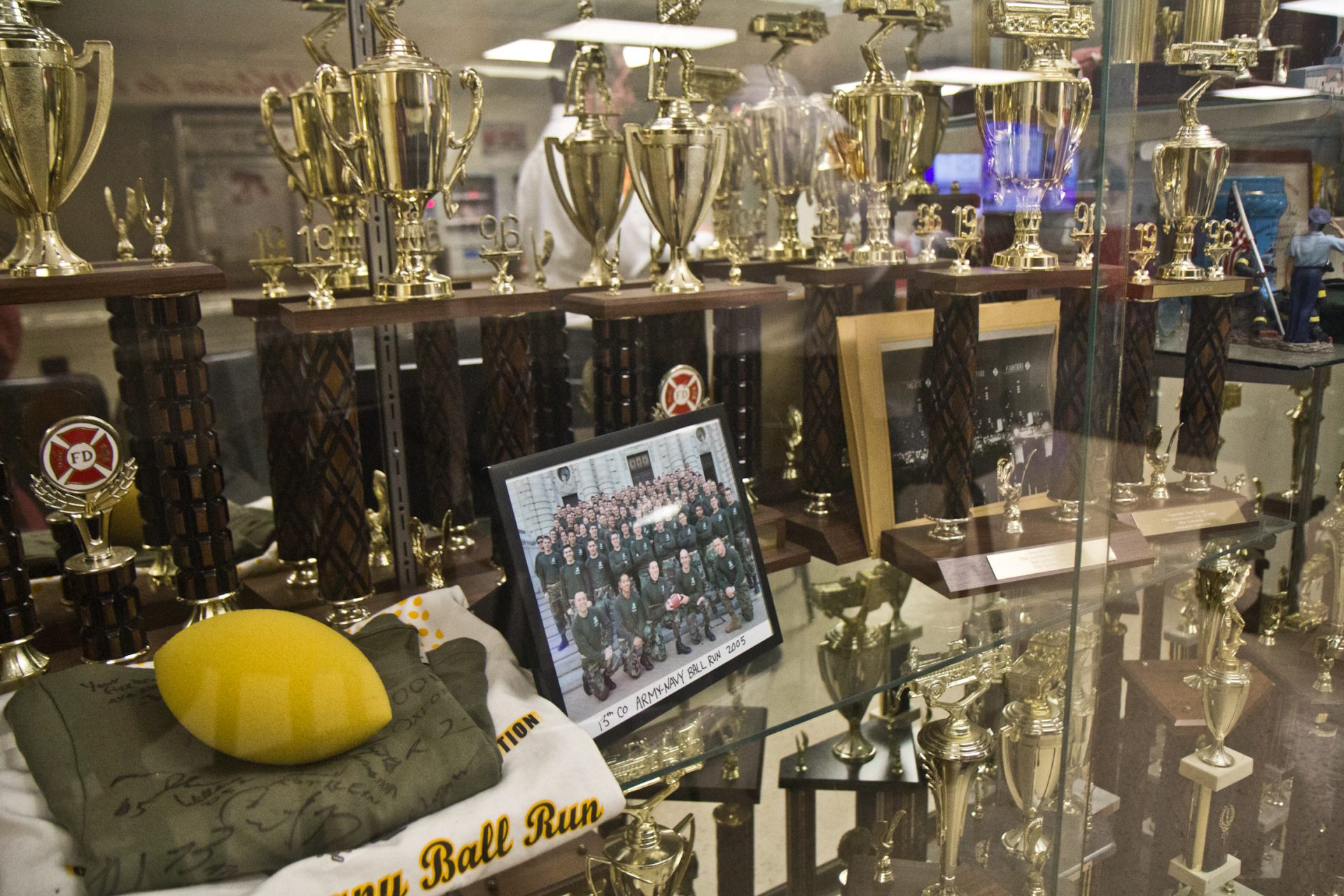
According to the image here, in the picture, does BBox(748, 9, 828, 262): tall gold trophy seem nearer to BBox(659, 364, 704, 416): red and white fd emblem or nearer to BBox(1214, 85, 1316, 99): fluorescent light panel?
BBox(659, 364, 704, 416): red and white fd emblem

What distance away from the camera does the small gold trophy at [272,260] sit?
93 centimetres

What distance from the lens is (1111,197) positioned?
0.89 meters

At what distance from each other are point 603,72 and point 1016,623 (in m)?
0.70

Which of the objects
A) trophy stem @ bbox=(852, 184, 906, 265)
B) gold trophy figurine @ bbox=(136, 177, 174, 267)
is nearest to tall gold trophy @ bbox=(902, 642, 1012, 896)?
trophy stem @ bbox=(852, 184, 906, 265)

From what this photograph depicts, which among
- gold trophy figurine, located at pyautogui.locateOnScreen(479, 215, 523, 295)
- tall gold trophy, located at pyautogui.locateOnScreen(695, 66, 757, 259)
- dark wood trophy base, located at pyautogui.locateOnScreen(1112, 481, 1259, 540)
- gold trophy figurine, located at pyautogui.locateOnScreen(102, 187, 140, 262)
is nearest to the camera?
gold trophy figurine, located at pyautogui.locateOnScreen(102, 187, 140, 262)

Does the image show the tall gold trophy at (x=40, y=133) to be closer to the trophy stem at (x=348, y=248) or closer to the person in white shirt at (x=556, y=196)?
the trophy stem at (x=348, y=248)

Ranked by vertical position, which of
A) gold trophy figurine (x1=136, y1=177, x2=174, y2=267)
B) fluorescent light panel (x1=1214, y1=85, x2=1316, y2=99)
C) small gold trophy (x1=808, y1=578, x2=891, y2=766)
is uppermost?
fluorescent light panel (x1=1214, y1=85, x2=1316, y2=99)

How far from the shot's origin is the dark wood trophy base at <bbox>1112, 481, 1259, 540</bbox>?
42.4 inches

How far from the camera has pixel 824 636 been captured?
100 centimetres

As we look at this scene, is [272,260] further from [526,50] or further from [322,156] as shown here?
[526,50]

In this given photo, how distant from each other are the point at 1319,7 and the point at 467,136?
957 mm

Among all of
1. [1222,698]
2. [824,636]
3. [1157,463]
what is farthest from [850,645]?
[1222,698]

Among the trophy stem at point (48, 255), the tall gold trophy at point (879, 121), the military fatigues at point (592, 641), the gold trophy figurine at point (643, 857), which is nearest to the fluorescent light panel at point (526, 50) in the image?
the tall gold trophy at point (879, 121)

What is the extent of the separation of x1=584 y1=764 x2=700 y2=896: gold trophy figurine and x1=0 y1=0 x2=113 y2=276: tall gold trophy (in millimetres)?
623
